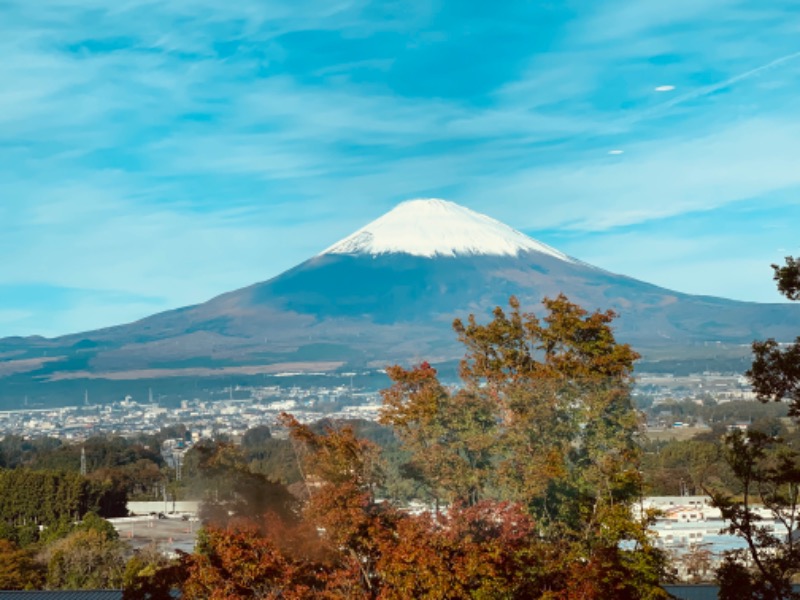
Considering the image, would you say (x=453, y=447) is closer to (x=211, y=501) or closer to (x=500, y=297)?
(x=211, y=501)

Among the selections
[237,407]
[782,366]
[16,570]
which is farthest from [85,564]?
[237,407]

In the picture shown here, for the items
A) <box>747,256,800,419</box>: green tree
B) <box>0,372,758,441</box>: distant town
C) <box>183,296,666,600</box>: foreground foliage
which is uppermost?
<box>747,256,800,419</box>: green tree

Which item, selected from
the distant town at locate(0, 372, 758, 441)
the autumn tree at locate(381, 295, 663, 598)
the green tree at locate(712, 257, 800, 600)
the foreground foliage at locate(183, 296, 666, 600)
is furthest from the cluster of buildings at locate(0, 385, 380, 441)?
the green tree at locate(712, 257, 800, 600)

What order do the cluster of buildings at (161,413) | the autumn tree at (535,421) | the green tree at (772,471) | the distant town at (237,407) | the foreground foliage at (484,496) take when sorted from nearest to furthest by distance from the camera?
the green tree at (772,471), the foreground foliage at (484,496), the autumn tree at (535,421), the distant town at (237,407), the cluster of buildings at (161,413)

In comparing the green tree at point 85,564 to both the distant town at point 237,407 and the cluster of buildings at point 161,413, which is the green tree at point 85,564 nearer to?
the distant town at point 237,407

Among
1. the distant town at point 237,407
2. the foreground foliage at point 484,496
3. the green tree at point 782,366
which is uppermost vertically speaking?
the green tree at point 782,366

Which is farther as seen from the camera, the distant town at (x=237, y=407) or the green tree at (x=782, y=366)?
the distant town at (x=237, y=407)

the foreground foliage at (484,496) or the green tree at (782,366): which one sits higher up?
the green tree at (782,366)

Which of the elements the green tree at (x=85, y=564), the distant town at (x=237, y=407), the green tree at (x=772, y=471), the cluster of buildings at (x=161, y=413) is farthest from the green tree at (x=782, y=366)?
the cluster of buildings at (x=161, y=413)

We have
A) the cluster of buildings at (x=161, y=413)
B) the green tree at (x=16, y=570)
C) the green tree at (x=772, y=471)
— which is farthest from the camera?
the cluster of buildings at (x=161, y=413)

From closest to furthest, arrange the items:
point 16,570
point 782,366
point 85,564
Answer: point 782,366
point 16,570
point 85,564

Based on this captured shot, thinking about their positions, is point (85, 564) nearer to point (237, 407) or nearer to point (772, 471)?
point (772, 471)

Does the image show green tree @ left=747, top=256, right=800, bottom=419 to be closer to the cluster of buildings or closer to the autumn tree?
the autumn tree
